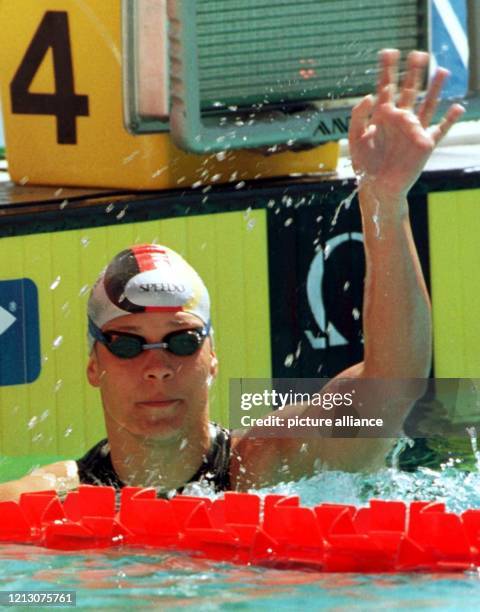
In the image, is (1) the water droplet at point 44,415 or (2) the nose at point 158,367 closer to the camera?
(2) the nose at point 158,367

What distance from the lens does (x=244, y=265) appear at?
16.0ft

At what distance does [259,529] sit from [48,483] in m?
0.63

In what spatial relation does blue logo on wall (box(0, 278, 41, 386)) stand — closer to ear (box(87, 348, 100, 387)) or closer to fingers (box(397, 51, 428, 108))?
ear (box(87, 348, 100, 387))

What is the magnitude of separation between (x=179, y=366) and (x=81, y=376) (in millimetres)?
1476

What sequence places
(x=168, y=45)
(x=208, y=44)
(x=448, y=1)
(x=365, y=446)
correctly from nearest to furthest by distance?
(x=365, y=446), (x=168, y=45), (x=208, y=44), (x=448, y=1)

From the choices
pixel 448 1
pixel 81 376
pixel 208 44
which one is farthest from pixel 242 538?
pixel 448 1

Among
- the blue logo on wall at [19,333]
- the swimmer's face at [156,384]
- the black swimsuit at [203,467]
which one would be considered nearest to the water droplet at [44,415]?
the blue logo on wall at [19,333]

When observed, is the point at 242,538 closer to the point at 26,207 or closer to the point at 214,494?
the point at 214,494

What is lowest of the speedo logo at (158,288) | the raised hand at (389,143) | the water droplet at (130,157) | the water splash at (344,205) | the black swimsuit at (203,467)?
the black swimsuit at (203,467)

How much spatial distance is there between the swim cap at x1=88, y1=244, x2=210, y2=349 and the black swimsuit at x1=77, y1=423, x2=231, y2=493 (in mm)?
239

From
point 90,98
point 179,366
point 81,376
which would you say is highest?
point 90,98

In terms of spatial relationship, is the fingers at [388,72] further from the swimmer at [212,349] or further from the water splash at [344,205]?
the water splash at [344,205]

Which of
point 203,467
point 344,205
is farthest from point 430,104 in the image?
point 344,205

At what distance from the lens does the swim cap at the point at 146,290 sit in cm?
334
